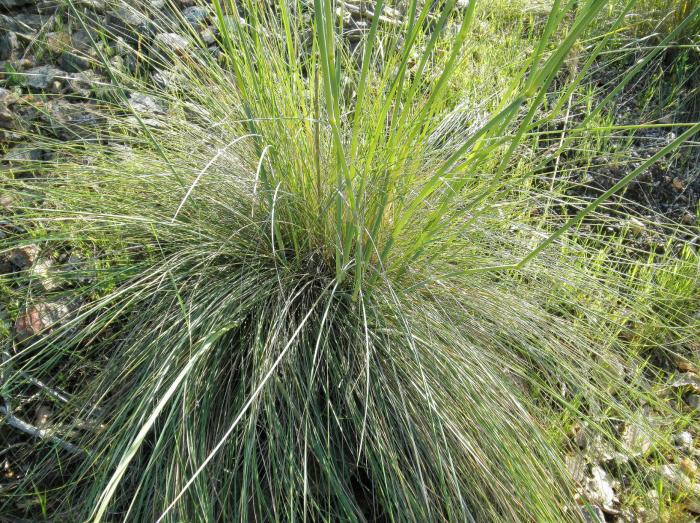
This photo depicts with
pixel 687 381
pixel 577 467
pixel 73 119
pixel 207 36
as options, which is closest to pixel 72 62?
pixel 73 119

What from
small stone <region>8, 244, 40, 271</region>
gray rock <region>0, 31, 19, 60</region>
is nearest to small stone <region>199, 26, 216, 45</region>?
gray rock <region>0, 31, 19, 60</region>

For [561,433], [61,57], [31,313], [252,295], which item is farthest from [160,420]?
[61,57]

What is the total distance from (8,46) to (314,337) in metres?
1.72

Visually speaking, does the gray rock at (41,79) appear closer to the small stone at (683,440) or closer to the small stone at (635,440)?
the small stone at (635,440)

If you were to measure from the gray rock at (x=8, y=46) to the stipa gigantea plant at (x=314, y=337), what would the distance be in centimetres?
96

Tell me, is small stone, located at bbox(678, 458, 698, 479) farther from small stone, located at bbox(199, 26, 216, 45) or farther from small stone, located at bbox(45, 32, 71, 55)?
small stone, located at bbox(45, 32, 71, 55)

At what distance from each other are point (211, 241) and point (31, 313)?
0.46m

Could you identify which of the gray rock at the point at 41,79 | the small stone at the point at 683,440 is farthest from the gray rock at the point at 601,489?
the gray rock at the point at 41,79

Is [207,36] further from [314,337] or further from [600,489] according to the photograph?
[600,489]

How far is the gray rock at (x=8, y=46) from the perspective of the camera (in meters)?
2.00

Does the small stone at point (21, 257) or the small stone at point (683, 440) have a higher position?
the small stone at point (21, 257)

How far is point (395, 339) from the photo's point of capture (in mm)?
1130

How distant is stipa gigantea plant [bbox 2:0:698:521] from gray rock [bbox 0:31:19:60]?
0.96m

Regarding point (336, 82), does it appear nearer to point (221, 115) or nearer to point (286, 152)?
point (286, 152)
